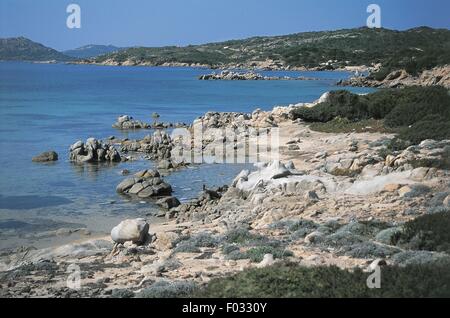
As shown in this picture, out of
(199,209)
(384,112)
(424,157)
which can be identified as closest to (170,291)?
(199,209)

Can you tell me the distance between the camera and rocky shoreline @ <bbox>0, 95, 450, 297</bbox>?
10203mm

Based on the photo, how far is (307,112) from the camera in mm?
36062

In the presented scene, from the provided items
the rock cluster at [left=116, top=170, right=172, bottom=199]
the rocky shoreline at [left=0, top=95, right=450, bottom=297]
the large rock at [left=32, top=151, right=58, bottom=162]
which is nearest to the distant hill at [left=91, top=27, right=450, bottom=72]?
the large rock at [left=32, top=151, right=58, bottom=162]

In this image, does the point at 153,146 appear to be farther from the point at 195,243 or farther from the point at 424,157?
the point at 195,243

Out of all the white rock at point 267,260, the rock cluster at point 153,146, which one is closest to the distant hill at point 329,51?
the rock cluster at point 153,146

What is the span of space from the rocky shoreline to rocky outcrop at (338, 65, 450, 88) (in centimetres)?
3583

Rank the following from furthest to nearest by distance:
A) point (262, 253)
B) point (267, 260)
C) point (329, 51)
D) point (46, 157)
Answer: point (329, 51) → point (46, 157) → point (262, 253) → point (267, 260)

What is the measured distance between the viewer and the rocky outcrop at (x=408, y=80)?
5744cm

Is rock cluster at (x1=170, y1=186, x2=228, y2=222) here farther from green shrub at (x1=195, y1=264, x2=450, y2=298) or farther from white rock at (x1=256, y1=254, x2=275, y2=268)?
green shrub at (x1=195, y1=264, x2=450, y2=298)

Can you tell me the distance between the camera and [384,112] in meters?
33.9

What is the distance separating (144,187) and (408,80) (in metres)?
54.4

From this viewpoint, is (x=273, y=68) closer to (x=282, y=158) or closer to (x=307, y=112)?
(x=307, y=112)

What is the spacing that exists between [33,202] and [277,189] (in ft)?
30.3

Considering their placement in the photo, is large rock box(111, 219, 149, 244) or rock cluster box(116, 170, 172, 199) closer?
large rock box(111, 219, 149, 244)
